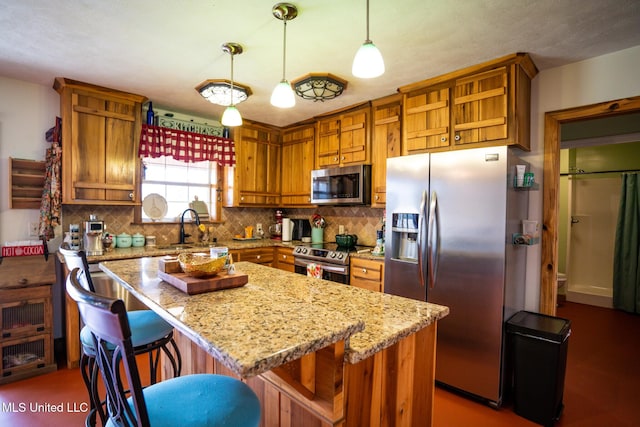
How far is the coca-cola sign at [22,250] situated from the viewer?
2.82m

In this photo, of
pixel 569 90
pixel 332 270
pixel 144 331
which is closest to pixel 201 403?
pixel 144 331

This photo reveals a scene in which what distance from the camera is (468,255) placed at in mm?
2303

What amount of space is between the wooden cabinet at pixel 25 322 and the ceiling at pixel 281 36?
1.68 m

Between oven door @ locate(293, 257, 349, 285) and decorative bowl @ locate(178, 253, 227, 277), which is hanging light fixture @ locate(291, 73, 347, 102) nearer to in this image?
oven door @ locate(293, 257, 349, 285)

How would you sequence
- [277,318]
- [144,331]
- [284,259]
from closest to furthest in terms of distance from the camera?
[277,318] < [144,331] < [284,259]

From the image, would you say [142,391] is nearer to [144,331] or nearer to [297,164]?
[144,331]

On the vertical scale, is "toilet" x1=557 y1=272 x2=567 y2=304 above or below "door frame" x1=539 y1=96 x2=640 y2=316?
below

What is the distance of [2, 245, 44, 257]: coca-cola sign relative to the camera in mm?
2816

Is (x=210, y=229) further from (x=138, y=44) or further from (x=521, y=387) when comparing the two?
(x=521, y=387)

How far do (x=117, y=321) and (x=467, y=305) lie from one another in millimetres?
2228

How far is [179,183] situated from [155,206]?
0.42 metres

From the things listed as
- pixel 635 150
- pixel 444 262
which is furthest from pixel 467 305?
pixel 635 150

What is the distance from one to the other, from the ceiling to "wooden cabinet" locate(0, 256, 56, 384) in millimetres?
1679

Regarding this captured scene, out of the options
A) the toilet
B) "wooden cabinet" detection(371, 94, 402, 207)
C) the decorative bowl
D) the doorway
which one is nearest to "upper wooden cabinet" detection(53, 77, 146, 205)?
the decorative bowl
